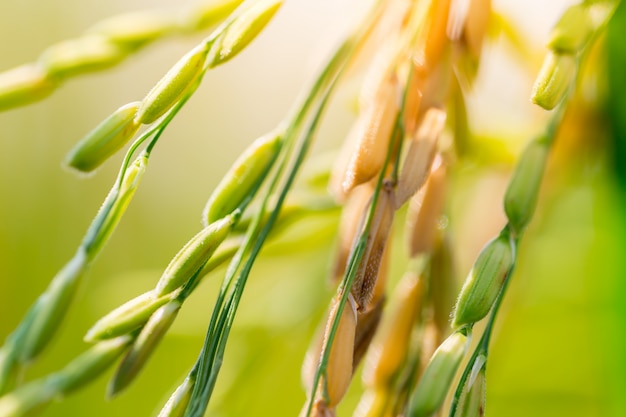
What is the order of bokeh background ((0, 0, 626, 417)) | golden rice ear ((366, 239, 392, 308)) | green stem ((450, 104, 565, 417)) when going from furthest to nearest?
bokeh background ((0, 0, 626, 417)) < golden rice ear ((366, 239, 392, 308)) < green stem ((450, 104, 565, 417))

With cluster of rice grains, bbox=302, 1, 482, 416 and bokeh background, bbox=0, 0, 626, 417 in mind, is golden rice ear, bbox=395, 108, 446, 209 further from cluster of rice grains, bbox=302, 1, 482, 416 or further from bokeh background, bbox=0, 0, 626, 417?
Answer: bokeh background, bbox=0, 0, 626, 417

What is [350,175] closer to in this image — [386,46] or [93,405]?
[386,46]

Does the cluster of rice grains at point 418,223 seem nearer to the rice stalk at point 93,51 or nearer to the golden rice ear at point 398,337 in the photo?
the golden rice ear at point 398,337

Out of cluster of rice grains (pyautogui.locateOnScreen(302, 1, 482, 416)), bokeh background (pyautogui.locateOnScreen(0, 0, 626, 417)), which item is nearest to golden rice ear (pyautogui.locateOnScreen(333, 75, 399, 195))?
cluster of rice grains (pyautogui.locateOnScreen(302, 1, 482, 416))

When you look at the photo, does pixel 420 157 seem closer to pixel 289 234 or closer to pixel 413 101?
pixel 413 101

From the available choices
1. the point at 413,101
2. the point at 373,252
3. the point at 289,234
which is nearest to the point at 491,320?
the point at 373,252

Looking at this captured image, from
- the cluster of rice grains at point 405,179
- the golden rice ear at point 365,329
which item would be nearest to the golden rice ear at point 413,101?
the cluster of rice grains at point 405,179
